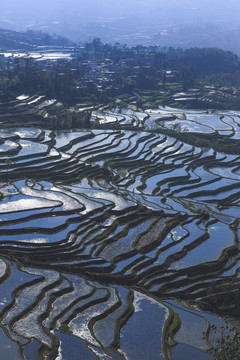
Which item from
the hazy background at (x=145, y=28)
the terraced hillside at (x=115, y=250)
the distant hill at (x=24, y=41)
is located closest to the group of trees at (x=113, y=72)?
the distant hill at (x=24, y=41)

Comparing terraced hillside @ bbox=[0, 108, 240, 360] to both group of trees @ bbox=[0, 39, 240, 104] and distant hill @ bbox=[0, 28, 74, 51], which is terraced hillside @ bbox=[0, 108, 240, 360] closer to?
group of trees @ bbox=[0, 39, 240, 104]

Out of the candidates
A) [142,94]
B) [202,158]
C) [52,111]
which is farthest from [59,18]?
[202,158]

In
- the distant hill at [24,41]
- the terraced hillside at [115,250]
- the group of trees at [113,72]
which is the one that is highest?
the distant hill at [24,41]

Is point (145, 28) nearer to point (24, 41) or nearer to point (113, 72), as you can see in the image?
point (24, 41)

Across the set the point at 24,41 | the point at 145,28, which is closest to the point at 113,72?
the point at 24,41

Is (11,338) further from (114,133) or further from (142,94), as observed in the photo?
(142,94)

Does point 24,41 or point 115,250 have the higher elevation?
point 24,41

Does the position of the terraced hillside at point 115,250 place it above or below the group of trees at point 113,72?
below

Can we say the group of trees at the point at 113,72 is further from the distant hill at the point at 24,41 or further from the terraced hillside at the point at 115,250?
the terraced hillside at the point at 115,250
